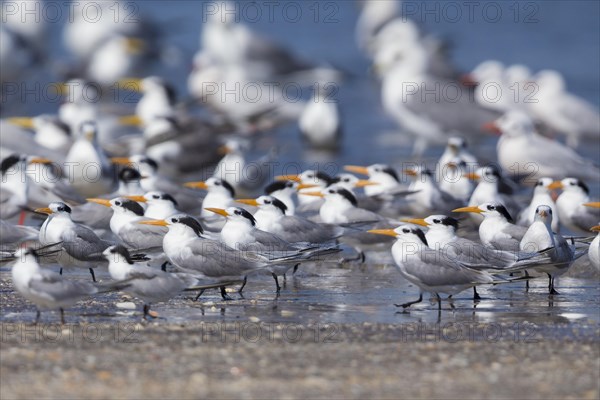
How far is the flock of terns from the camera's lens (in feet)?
26.6

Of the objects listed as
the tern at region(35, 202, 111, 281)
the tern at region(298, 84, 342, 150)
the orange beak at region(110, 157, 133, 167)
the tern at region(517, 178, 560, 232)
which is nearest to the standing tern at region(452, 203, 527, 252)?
the tern at region(517, 178, 560, 232)

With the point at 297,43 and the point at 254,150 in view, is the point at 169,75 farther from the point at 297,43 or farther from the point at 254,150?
the point at 254,150

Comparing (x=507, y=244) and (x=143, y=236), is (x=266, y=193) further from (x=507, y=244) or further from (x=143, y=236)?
(x=507, y=244)

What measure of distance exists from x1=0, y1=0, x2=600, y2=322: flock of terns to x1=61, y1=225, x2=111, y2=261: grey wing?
0.04 feet

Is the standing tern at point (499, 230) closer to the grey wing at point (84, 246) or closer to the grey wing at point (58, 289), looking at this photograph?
the grey wing at point (84, 246)

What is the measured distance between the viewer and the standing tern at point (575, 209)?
33.9ft

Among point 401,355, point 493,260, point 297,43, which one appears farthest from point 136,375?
point 297,43

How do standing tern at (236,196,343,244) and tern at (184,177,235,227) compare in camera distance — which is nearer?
standing tern at (236,196,343,244)

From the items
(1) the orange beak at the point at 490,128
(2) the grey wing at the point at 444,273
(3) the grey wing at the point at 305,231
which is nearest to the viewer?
(2) the grey wing at the point at 444,273

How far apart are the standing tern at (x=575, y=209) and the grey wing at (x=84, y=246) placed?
156 inches

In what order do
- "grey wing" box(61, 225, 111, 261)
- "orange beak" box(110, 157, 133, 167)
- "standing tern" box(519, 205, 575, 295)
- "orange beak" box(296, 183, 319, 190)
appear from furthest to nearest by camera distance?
"orange beak" box(110, 157, 133, 167) < "orange beak" box(296, 183, 319, 190) < "grey wing" box(61, 225, 111, 261) < "standing tern" box(519, 205, 575, 295)

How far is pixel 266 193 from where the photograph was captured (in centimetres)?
1105

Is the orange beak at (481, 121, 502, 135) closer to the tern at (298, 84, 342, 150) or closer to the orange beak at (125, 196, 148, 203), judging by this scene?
the tern at (298, 84, 342, 150)

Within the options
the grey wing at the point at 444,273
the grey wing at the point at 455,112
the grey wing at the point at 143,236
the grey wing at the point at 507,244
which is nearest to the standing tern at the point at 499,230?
the grey wing at the point at 507,244
